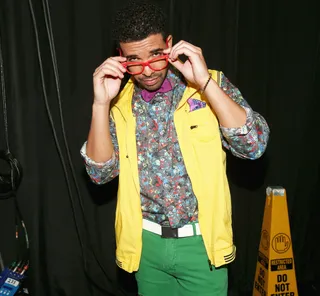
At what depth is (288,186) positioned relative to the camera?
8.35 feet

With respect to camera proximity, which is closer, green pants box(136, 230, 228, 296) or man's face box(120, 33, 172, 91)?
man's face box(120, 33, 172, 91)

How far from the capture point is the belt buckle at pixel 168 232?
1.45 meters

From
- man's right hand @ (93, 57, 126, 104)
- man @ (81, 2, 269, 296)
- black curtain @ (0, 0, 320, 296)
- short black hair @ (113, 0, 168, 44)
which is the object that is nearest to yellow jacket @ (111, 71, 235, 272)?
man @ (81, 2, 269, 296)

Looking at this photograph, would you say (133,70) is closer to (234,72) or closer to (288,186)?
(234,72)

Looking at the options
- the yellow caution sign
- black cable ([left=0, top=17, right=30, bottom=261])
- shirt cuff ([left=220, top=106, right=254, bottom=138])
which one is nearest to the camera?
shirt cuff ([left=220, top=106, right=254, bottom=138])

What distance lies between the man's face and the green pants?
0.53 meters

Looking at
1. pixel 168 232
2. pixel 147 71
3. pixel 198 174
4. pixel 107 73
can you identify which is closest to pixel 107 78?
pixel 107 73

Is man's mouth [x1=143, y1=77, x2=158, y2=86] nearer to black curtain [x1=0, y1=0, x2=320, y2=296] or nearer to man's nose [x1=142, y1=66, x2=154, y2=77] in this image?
man's nose [x1=142, y1=66, x2=154, y2=77]

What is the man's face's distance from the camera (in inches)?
53.5

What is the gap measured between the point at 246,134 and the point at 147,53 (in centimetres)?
40

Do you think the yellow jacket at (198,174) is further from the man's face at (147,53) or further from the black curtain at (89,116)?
the black curtain at (89,116)

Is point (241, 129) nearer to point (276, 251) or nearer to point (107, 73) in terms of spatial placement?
point (107, 73)

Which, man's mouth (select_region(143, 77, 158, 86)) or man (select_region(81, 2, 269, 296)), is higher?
man's mouth (select_region(143, 77, 158, 86))

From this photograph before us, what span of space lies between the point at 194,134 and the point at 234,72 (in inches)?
36.1
